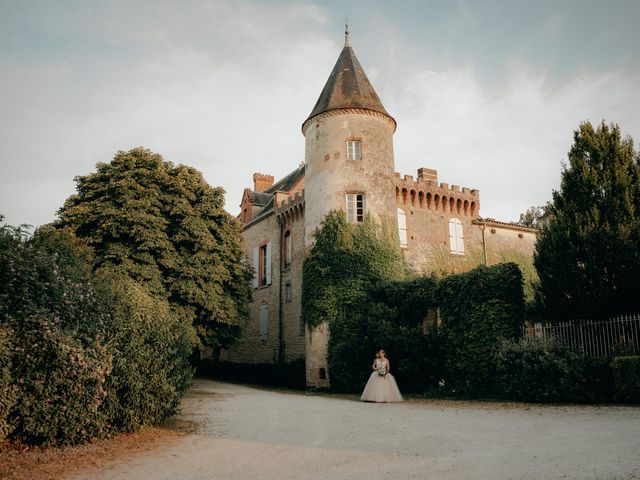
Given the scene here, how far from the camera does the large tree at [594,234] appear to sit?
15781 millimetres

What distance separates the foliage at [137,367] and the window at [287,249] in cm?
1903

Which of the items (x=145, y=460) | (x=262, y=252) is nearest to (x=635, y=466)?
(x=145, y=460)

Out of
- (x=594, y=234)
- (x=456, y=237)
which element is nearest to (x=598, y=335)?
(x=594, y=234)

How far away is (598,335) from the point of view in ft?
49.4

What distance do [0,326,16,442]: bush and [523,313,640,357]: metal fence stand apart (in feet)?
42.2

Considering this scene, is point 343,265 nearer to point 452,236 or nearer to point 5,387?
point 452,236

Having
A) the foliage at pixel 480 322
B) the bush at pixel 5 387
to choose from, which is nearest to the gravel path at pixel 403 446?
the bush at pixel 5 387

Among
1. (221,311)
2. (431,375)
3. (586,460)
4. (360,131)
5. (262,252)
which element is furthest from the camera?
(262,252)

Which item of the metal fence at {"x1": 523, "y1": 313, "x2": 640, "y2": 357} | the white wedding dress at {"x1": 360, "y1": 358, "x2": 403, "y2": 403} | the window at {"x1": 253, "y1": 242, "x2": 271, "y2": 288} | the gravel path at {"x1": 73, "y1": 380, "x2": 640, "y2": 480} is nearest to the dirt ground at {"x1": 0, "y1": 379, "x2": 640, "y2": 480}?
the gravel path at {"x1": 73, "y1": 380, "x2": 640, "y2": 480}

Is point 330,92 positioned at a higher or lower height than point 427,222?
higher

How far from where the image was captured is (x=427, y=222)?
29.0 meters

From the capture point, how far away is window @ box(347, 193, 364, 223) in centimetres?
2306

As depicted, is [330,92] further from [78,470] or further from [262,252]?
[78,470]

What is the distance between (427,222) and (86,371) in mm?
22722
